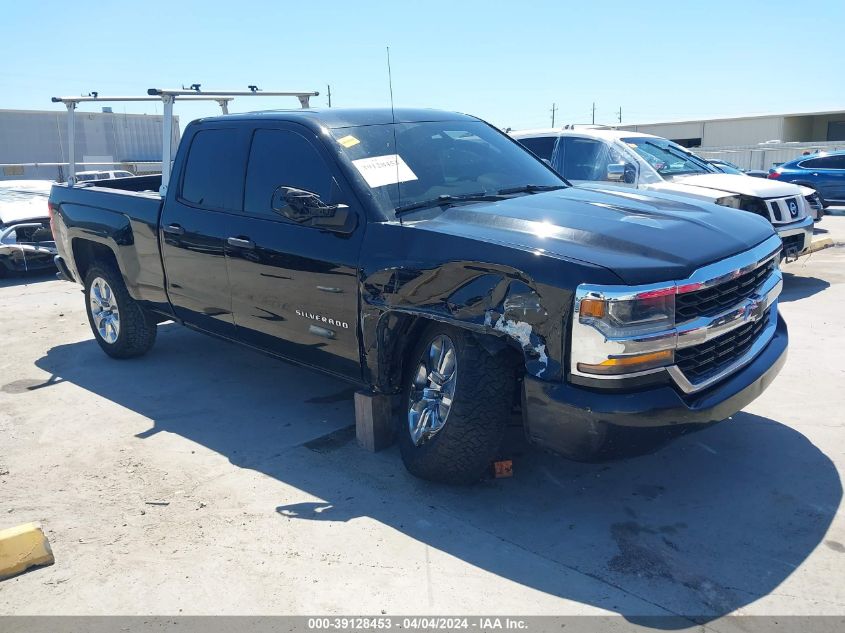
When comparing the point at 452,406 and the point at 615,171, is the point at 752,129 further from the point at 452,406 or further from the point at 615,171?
the point at 452,406

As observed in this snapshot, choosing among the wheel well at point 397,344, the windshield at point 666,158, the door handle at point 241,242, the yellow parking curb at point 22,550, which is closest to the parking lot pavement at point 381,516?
the yellow parking curb at point 22,550

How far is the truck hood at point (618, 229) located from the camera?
3.34 metres

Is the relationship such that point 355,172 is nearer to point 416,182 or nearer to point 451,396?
point 416,182

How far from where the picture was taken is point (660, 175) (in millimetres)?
8875

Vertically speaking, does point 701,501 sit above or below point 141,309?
below

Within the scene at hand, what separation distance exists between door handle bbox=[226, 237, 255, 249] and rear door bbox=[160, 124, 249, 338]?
3.7 inches

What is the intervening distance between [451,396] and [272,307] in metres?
1.50

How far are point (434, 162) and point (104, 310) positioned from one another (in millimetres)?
3665

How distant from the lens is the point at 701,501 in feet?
12.6

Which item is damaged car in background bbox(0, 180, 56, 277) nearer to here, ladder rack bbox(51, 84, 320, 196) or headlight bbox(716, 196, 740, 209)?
ladder rack bbox(51, 84, 320, 196)

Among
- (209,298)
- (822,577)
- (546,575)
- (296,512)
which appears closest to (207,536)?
(296,512)

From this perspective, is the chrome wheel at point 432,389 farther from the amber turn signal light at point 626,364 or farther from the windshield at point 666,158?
the windshield at point 666,158

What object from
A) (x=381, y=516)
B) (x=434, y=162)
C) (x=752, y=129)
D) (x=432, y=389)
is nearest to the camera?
(x=381, y=516)

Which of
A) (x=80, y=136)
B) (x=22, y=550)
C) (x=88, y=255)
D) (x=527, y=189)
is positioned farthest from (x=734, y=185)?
(x=80, y=136)
